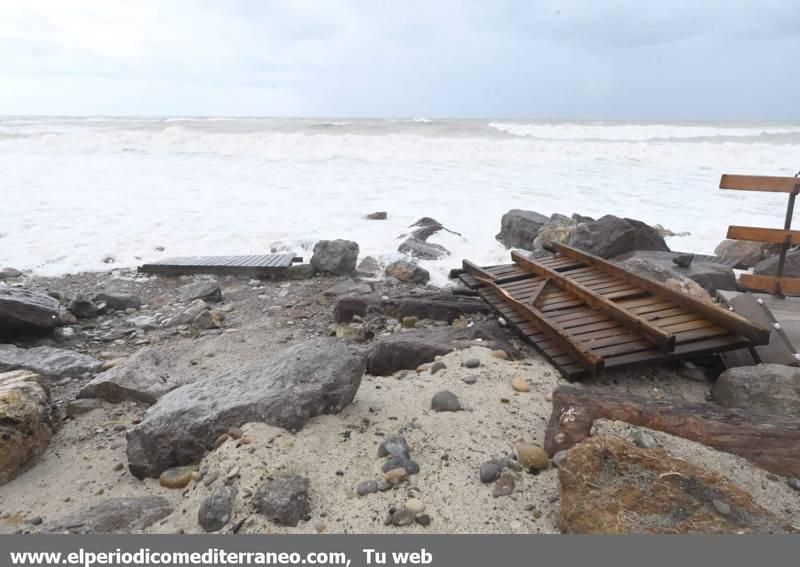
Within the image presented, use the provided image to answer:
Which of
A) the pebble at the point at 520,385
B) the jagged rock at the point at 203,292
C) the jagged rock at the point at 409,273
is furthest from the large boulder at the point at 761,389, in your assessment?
the jagged rock at the point at 203,292

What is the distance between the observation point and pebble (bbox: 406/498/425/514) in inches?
98.6

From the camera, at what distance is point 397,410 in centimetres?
342

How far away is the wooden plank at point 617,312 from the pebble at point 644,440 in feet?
3.90

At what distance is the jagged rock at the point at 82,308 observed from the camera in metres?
6.01

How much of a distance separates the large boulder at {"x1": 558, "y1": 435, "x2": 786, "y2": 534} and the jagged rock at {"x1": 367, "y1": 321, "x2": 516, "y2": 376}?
192 centimetres

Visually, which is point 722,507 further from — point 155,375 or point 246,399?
point 155,375

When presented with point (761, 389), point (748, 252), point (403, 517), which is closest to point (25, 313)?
point (403, 517)

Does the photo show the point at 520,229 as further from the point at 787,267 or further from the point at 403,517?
the point at 403,517

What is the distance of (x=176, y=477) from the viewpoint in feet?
9.77

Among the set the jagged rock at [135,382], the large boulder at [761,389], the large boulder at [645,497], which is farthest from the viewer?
the jagged rock at [135,382]

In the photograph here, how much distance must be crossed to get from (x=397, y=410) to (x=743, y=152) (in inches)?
1070

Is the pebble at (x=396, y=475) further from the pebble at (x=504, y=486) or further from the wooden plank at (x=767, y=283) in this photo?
the wooden plank at (x=767, y=283)

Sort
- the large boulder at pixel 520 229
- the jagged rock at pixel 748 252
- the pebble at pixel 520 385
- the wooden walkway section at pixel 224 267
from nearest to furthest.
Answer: the pebble at pixel 520 385 < the wooden walkway section at pixel 224 267 < the jagged rock at pixel 748 252 < the large boulder at pixel 520 229

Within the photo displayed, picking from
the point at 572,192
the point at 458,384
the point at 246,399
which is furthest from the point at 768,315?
the point at 572,192
